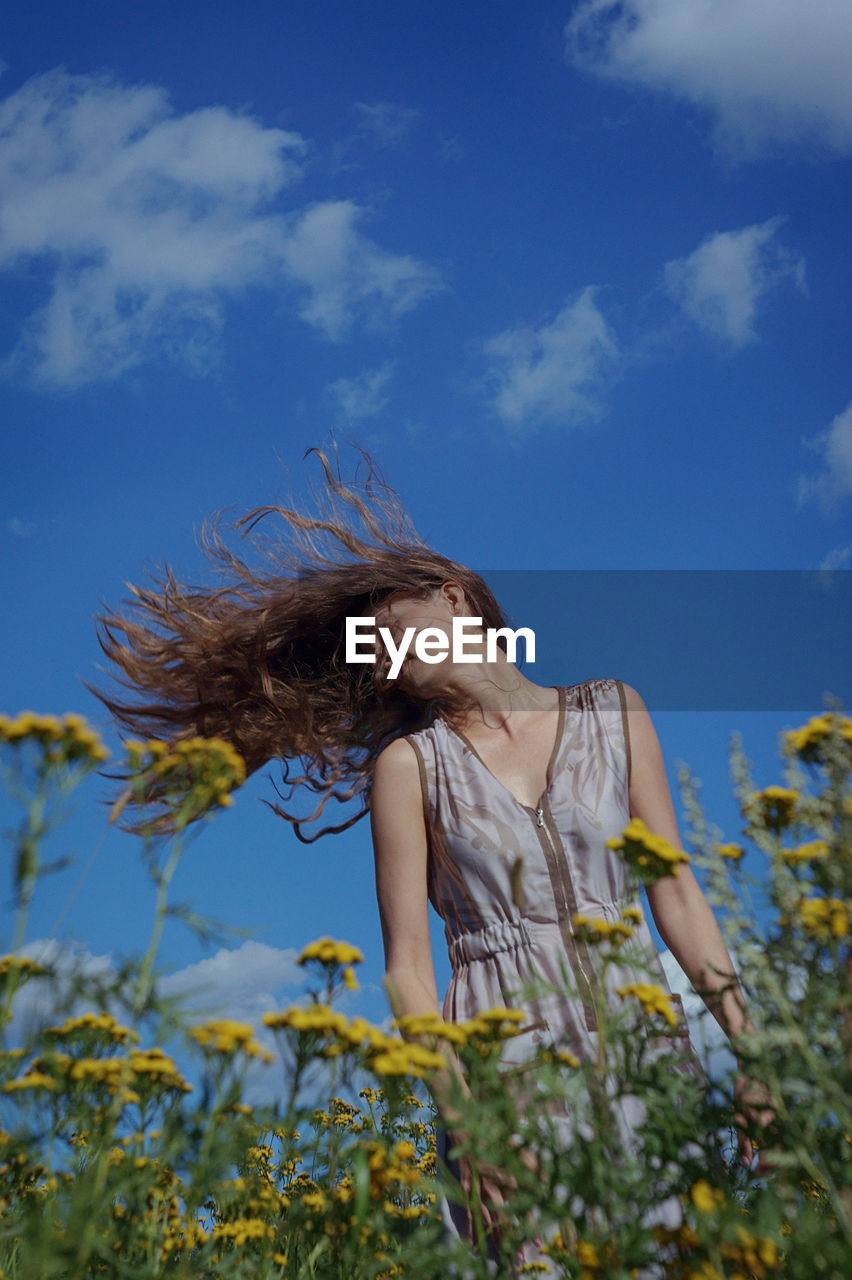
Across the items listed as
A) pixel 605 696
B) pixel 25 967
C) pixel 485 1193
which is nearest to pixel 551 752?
pixel 605 696

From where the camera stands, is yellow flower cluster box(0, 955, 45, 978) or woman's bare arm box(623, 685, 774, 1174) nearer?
yellow flower cluster box(0, 955, 45, 978)

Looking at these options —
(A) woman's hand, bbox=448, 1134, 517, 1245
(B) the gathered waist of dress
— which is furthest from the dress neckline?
(A) woman's hand, bbox=448, 1134, 517, 1245

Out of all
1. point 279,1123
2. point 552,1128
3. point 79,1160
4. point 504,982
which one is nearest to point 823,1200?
point 504,982

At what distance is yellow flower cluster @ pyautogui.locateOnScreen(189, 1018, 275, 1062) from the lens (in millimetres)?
1411

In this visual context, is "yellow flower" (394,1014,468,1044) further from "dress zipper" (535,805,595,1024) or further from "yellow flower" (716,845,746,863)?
"dress zipper" (535,805,595,1024)

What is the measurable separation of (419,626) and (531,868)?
1246 millimetres

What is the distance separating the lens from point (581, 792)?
120 inches

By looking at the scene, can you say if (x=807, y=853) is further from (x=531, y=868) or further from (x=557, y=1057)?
(x=531, y=868)

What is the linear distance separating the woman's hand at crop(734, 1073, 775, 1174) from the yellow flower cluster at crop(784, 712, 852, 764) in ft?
1.73

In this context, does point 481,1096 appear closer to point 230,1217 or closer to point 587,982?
point 230,1217

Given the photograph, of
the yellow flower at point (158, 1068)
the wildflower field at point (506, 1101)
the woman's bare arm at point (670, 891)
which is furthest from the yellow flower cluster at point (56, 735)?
the woman's bare arm at point (670, 891)

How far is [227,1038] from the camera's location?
1.41m

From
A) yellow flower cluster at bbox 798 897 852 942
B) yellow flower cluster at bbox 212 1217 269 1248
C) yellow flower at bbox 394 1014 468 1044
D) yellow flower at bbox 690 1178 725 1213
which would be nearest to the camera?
yellow flower at bbox 690 1178 725 1213

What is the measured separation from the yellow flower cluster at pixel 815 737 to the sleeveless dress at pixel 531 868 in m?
1.31
